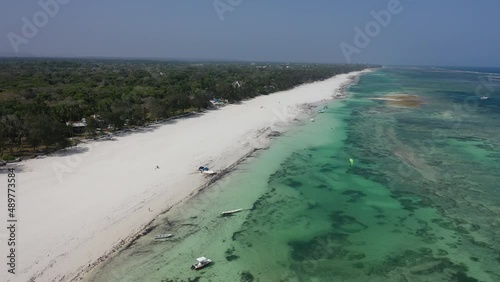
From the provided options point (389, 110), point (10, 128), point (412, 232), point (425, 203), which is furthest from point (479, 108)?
point (10, 128)

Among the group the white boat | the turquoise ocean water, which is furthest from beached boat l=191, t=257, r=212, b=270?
the white boat

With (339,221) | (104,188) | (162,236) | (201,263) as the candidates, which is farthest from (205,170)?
(201,263)

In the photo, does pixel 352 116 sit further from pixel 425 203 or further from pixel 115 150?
pixel 115 150

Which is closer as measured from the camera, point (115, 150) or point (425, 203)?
point (425, 203)

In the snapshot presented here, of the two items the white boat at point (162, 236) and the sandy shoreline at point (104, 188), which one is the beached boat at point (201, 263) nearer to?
the white boat at point (162, 236)

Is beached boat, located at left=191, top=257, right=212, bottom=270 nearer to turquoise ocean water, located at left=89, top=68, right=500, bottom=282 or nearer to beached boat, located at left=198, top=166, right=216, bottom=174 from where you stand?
turquoise ocean water, located at left=89, top=68, right=500, bottom=282

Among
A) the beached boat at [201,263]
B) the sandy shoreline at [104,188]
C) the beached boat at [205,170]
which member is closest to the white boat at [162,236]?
the sandy shoreline at [104,188]
